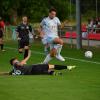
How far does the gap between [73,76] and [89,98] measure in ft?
15.6

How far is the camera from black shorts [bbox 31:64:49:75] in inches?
638

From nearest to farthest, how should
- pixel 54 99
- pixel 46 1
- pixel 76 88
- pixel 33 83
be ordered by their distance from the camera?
pixel 54 99 < pixel 76 88 < pixel 33 83 < pixel 46 1

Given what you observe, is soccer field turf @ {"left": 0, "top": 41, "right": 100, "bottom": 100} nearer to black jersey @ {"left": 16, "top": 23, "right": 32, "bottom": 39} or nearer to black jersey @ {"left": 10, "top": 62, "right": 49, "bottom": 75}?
black jersey @ {"left": 10, "top": 62, "right": 49, "bottom": 75}

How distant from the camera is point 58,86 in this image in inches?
529

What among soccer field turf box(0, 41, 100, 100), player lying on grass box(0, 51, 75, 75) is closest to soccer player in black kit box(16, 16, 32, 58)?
soccer field turf box(0, 41, 100, 100)

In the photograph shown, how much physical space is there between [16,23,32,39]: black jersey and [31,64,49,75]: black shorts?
21.6ft

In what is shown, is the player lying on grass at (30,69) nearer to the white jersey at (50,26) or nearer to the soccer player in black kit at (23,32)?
the white jersey at (50,26)

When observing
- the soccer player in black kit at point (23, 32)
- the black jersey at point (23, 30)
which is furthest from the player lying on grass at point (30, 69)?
the black jersey at point (23, 30)

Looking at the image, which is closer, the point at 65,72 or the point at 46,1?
the point at 65,72

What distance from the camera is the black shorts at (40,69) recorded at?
16203 millimetres

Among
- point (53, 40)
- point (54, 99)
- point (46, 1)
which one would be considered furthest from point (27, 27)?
point (46, 1)

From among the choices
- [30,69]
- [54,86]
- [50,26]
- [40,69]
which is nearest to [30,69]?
[30,69]

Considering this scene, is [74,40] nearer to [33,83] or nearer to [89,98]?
[33,83]

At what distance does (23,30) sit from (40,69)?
6.83m
